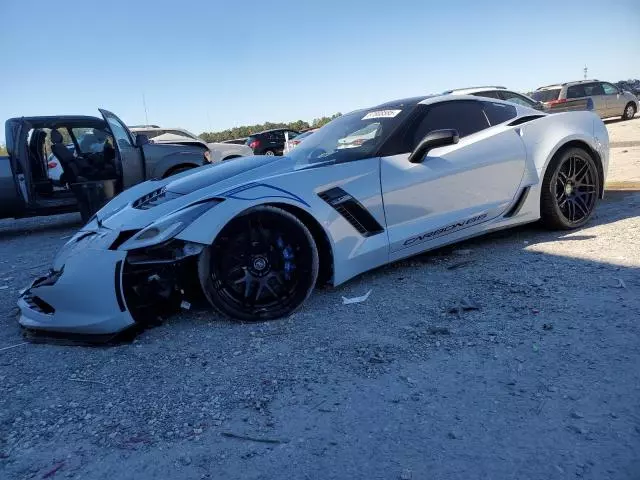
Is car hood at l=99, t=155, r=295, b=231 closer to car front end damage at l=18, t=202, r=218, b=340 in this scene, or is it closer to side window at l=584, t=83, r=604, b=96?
car front end damage at l=18, t=202, r=218, b=340

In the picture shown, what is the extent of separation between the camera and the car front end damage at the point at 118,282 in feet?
9.82

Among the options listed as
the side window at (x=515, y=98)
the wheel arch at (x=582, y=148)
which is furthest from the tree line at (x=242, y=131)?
the wheel arch at (x=582, y=148)

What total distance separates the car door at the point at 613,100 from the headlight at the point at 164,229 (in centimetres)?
2048

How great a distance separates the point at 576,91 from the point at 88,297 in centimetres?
1908

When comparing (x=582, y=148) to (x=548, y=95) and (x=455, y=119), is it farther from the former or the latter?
(x=548, y=95)

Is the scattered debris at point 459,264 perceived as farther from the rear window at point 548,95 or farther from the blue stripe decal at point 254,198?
the rear window at point 548,95

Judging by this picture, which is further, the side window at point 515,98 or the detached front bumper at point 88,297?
the side window at point 515,98

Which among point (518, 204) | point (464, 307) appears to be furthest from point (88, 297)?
point (518, 204)

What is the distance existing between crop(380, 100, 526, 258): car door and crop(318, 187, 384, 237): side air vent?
154mm

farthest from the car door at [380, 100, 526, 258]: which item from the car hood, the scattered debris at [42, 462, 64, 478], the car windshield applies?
the scattered debris at [42, 462, 64, 478]

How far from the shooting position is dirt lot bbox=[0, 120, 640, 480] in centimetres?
189

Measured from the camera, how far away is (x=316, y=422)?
84.7 inches

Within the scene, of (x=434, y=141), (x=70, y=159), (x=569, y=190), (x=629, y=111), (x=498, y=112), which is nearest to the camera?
(x=434, y=141)

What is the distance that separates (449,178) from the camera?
394 cm
